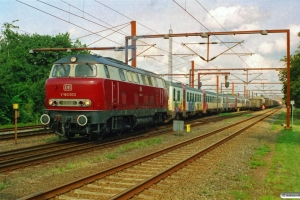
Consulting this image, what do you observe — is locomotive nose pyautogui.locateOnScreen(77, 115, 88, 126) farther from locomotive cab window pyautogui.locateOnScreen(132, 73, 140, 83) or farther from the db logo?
locomotive cab window pyautogui.locateOnScreen(132, 73, 140, 83)

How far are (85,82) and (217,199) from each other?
29.9ft

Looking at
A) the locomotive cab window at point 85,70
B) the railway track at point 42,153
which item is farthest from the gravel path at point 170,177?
the locomotive cab window at point 85,70

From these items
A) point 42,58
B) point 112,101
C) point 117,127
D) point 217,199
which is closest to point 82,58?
point 112,101

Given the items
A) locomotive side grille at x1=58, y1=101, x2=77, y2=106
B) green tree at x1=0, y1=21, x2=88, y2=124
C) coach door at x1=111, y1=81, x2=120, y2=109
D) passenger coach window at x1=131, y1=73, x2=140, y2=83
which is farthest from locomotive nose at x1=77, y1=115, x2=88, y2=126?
green tree at x1=0, y1=21, x2=88, y2=124

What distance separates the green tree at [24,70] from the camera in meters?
28.5

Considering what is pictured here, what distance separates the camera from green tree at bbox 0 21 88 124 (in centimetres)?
2850

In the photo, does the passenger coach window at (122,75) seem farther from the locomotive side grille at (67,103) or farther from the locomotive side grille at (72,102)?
the locomotive side grille at (67,103)

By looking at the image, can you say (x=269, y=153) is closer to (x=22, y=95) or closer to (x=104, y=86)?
(x=104, y=86)

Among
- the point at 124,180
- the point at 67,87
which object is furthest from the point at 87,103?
the point at 124,180

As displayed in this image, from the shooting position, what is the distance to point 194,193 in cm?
790

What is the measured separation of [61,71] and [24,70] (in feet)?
78.6

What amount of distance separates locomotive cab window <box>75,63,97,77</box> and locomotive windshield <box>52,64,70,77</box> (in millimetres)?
442

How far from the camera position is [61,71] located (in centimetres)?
1566

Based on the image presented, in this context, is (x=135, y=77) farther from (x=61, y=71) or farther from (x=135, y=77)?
(x=61, y=71)
